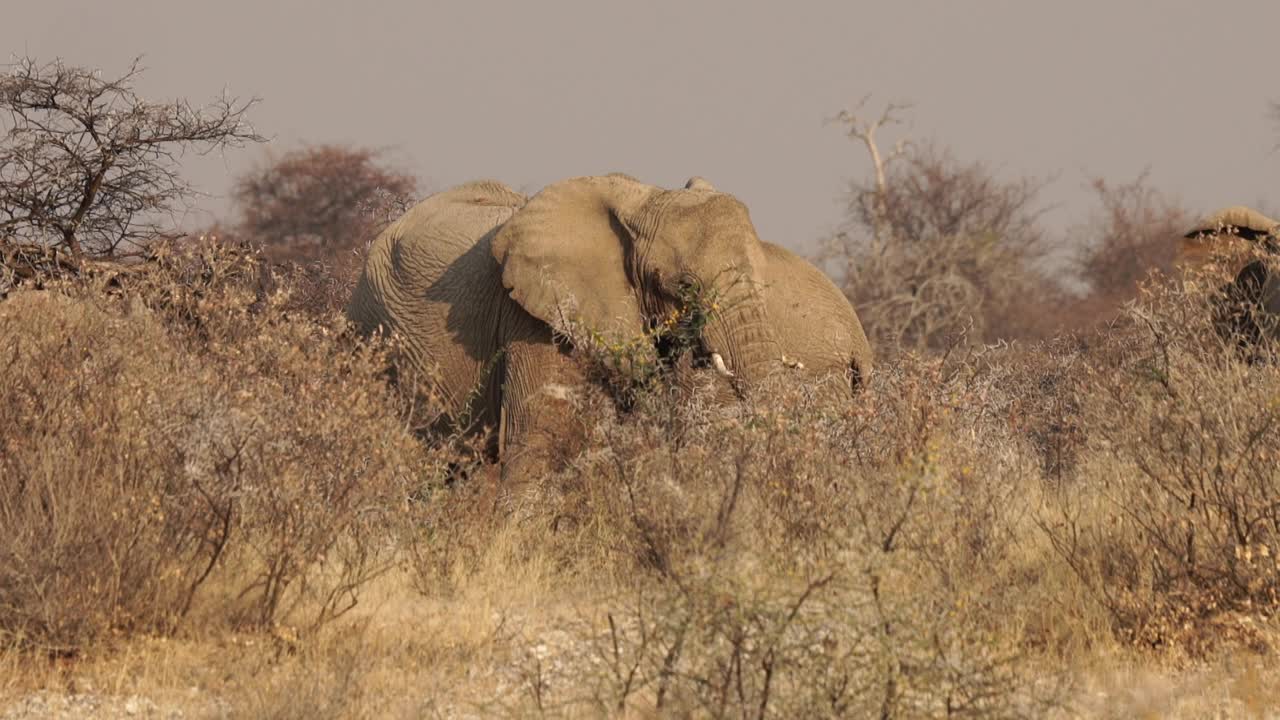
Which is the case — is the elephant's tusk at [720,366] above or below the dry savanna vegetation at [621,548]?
above

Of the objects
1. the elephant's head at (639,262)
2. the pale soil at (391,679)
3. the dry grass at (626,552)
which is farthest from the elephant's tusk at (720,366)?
the pale soil at (391,679)

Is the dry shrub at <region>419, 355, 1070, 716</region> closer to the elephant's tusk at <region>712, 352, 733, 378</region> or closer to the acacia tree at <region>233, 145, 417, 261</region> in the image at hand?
the elephant's tusk at <region>712, 352, 733, 378</region>

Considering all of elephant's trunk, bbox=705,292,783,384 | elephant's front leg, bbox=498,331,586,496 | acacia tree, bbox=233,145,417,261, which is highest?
acacia tree, bbox=233,145,417,261

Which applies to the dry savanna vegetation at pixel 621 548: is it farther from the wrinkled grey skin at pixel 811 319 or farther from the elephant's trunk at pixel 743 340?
the wrinkled grey skin at pixel 811 319

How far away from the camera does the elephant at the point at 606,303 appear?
819cm

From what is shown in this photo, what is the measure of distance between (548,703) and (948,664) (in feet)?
3.96

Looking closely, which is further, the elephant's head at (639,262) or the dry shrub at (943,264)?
the dry shrub at (943,264)

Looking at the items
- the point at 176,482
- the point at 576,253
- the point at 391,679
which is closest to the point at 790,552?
the point at 391,679

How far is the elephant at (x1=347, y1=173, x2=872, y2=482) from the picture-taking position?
26.9 feet

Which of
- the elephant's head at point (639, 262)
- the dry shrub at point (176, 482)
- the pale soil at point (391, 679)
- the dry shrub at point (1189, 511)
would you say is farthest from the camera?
the elephant's head at point (639, 262)

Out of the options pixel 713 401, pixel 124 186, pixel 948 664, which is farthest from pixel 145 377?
pixel 124 186

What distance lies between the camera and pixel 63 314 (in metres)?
6.74

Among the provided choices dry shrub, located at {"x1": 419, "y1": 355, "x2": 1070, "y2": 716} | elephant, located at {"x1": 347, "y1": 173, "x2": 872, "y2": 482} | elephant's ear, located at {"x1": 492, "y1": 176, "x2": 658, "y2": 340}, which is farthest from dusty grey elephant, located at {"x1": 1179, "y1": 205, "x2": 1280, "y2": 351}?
elephant's ear, located at {"x1": 492, "y1": 176, "x2": 658, "y2": 340}

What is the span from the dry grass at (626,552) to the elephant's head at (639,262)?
818 mm
